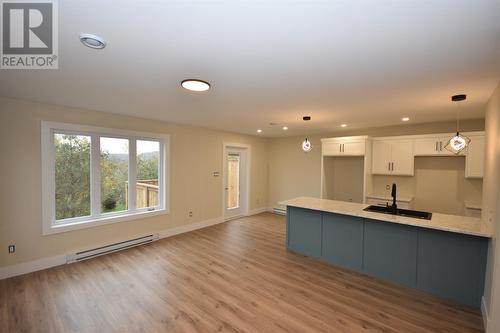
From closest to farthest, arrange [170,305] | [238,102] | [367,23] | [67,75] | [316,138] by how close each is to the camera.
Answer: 1. [367,23]
2. [67,75]
3. [170,305]
4. [238,102]
5. [316,138]

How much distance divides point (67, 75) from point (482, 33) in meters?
3.61

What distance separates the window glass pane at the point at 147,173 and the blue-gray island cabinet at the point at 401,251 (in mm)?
3173

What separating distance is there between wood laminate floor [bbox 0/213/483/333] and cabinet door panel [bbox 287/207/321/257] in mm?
199

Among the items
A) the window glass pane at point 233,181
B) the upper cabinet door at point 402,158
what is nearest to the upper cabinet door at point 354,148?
the upper cabinet door at point 402,158

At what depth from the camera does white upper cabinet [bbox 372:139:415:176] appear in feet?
15.5

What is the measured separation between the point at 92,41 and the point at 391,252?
4.09 meters

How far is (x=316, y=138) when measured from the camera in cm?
660

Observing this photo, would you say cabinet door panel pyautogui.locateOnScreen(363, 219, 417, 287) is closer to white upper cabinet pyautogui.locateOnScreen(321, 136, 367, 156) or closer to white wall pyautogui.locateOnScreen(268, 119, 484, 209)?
white upper cabinet pyautogui.locateOnScreen(321, 136, 367, 156)

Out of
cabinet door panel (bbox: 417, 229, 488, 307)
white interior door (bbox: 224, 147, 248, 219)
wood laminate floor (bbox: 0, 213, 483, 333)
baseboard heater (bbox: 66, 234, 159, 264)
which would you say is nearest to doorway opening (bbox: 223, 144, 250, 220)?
white interior door (bbox: 224, 147, 248, 219)

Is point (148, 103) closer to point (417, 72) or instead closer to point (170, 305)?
point (170, 305)

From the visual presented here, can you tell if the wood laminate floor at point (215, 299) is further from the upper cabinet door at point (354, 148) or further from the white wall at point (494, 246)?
the upper cabinet door at point (354, 148)

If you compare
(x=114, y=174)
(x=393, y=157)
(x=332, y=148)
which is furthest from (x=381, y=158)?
(x=114, y=174)

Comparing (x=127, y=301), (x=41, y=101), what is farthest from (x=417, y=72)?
(x=41, y=101)

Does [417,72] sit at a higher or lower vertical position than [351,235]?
higher
